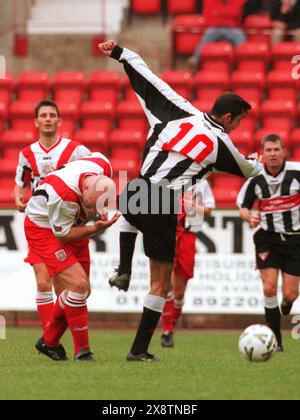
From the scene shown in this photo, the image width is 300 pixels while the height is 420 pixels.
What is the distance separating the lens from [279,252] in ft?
37.3

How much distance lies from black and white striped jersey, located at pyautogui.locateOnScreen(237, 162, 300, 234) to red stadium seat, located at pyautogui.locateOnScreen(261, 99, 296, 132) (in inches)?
189

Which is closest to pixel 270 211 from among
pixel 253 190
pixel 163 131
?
pixel 253 190

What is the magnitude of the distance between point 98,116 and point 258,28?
3230 millimetres

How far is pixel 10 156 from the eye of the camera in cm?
1647

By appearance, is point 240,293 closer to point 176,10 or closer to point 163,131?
point 163,131

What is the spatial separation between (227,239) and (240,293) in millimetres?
730

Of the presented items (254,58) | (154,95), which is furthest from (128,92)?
(154,95)

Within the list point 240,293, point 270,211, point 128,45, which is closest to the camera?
point 270,211

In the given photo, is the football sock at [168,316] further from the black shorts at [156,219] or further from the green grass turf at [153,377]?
the black shorts at [156,219]

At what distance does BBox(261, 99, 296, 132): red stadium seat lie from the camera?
16.2 m

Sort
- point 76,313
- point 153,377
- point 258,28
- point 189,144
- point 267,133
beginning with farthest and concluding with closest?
point 258,28
point 267,133
point 76,313
point 189,144
point 153,377

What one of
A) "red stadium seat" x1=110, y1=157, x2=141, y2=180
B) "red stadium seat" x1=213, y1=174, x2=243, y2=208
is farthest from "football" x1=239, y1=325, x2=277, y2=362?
"red stadium seat" x1=110, y1=157, x2=141, y2=180

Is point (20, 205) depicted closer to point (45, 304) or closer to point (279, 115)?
point (45, 304)
